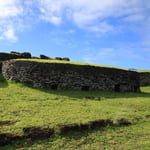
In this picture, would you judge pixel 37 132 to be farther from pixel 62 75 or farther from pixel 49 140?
pixel 62 75

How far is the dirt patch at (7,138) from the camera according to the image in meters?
14.0

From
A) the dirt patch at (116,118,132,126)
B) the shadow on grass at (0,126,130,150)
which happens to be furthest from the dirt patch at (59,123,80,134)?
the dirt patch at (116,118,132,126)

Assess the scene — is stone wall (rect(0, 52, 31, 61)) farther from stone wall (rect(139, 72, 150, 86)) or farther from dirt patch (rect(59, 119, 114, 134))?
dirt patch (rect(59, 119, 114, 134))

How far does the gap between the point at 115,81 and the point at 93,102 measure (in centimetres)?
785

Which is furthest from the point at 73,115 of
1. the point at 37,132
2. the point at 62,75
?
the point at 62,75

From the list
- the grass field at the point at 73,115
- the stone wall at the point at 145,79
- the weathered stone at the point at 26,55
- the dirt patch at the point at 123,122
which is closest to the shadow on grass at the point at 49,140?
the grass field at the point at 73,115

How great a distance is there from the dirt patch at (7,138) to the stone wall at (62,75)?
12958 mm

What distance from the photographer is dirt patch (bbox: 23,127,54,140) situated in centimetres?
1473

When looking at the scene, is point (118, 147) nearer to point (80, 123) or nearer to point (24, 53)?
point (80, 123)

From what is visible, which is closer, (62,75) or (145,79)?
(62,75)

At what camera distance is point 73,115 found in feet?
60.0

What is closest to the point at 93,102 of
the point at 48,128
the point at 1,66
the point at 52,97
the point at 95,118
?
the point at 52,97

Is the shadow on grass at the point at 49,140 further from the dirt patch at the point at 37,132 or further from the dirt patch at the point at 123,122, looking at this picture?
the dirt patch at the point at 123,122

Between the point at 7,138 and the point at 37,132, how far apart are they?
1388 mm
